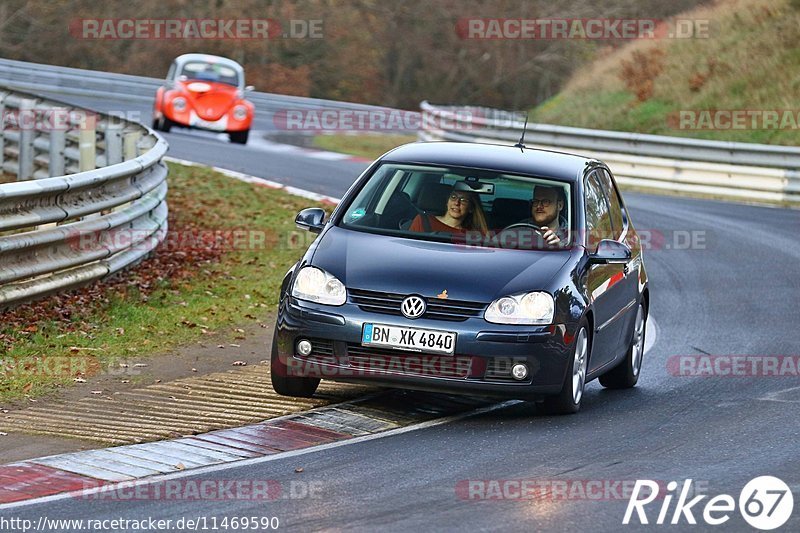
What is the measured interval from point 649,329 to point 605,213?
298cm

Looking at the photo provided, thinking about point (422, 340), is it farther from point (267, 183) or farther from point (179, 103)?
point (179, 103)

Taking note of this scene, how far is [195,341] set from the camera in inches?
432

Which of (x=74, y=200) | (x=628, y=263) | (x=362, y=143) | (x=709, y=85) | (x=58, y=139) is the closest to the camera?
(x=628, y=263)

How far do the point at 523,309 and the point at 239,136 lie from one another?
837 inches

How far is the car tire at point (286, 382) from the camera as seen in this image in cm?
875

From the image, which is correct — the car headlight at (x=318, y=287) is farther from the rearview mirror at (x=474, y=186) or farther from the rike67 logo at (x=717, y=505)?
the rike67 logo at (x=717, y=505)

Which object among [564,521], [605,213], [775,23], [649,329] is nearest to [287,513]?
[564,521]

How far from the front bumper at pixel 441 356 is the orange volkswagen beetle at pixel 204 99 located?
20215 mm

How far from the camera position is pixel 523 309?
Answer: 8469 mm

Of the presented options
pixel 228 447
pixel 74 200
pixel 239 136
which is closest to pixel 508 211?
pixel 228 447

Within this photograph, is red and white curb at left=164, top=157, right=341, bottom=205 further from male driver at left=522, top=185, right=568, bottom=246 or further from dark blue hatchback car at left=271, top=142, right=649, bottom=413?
male driver at left=522, top=185, right=568, bottom=246

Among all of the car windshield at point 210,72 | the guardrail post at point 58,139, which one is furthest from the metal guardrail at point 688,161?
the guardrail post at point 58,139

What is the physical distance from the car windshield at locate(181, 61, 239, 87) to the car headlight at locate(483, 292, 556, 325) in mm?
→ 21173

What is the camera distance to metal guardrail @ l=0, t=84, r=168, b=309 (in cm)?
1070
